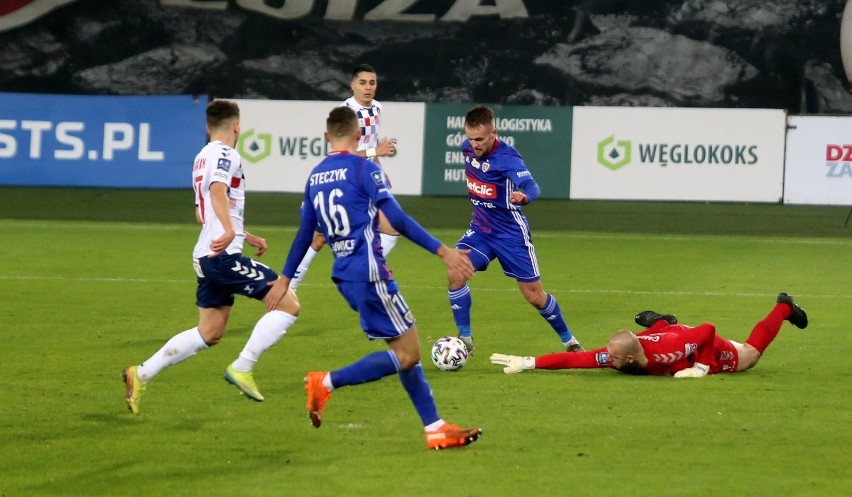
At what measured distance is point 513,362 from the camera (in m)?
9.46

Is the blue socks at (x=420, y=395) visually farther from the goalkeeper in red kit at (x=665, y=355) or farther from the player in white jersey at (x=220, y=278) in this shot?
the goalkeeper in red kit at (x=665, y=355)

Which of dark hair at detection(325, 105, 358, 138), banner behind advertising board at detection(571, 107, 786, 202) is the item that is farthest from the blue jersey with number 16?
banner behind advertising board at detection(571, 107, 786, 202)

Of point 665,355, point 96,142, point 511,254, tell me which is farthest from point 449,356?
point 96,142

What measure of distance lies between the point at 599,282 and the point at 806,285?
2.22 m

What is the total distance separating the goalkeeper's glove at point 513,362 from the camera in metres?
9.43

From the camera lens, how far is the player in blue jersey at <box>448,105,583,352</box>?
33.6ft

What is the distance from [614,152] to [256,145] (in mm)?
6285

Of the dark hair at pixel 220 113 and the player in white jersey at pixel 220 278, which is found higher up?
the dark hair at pixel 220 113

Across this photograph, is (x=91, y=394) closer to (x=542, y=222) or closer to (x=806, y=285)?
(x=806, y=285)

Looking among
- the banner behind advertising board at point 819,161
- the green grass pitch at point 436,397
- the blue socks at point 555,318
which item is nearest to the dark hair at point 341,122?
the green grass pitch at point 436,397

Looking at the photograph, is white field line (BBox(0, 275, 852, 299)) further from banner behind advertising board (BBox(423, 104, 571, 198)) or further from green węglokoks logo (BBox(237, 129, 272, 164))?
green węglokoks logo (BBox(237, 129, 272, 164))

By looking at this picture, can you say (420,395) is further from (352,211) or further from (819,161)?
(819,161)

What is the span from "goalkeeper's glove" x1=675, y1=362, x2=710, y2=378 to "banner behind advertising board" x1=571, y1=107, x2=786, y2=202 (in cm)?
1448

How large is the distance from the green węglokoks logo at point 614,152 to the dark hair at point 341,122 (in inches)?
Answer: 664
